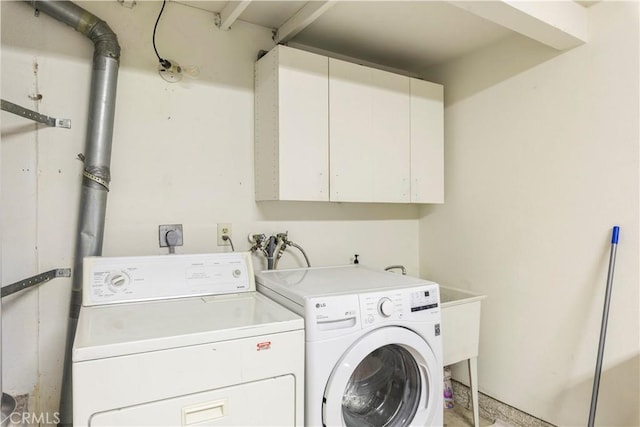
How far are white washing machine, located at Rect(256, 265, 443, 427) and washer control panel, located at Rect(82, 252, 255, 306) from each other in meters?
0.16

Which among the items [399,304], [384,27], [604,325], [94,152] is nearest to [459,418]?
[604,325]

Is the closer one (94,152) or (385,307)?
(385,307)

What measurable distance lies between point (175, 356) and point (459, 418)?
6.44ft

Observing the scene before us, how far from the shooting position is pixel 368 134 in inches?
88.4

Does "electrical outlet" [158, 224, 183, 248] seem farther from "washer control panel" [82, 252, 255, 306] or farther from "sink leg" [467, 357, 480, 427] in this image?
"sink leg" [467, 357, 480, 427]

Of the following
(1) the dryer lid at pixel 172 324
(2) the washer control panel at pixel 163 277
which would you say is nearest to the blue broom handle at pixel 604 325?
(1) the dryer lid at pixel 172 324

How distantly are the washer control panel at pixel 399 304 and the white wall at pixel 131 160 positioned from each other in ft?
2.95

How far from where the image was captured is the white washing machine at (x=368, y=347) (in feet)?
4.67

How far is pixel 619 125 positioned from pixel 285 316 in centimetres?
181

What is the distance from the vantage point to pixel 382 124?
2.30 meters

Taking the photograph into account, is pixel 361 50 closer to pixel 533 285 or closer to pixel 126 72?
pixel 126 72

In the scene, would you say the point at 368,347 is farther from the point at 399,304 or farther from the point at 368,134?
the point at 368,134

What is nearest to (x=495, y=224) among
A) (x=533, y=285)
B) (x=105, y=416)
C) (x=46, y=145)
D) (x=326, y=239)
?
(x=533, y=285)

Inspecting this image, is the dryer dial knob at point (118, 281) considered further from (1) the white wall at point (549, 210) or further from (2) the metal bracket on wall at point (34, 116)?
(1) the white wall at point (549, 210)
